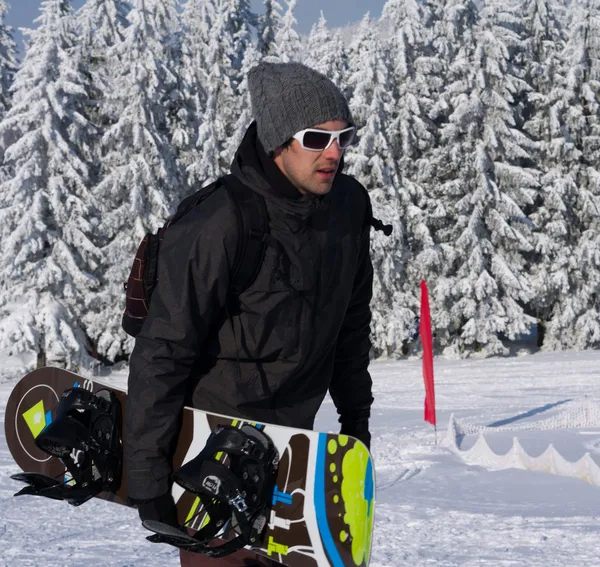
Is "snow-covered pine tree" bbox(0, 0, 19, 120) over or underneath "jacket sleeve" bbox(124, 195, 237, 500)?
over

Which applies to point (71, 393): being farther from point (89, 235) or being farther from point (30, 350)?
point (89, 235)

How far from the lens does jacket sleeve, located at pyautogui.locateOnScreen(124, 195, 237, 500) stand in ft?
8.04

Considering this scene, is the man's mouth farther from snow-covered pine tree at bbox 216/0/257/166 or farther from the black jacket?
snow-covered pine tree at bbox 216/0/257/166

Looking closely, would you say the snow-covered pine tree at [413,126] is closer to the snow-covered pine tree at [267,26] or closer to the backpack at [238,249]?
the snow-covered pine tree at [267,26]

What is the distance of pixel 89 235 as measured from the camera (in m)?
29.5

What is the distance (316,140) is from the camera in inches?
107

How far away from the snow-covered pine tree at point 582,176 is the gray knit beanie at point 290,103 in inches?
1242

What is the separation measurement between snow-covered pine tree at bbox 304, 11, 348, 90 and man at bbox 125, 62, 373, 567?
107 ft

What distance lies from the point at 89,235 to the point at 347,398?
27.5 m

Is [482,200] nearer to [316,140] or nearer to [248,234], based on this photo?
[316,140]

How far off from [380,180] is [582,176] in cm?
891

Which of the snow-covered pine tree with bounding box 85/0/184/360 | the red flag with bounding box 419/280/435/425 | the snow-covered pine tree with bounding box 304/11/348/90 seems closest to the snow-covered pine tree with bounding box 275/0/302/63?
the snow-covered pine tree with bounding box 304/11/348/90

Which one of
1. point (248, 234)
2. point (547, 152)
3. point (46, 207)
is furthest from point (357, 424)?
point (547, 152)

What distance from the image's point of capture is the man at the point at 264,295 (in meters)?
2.49
